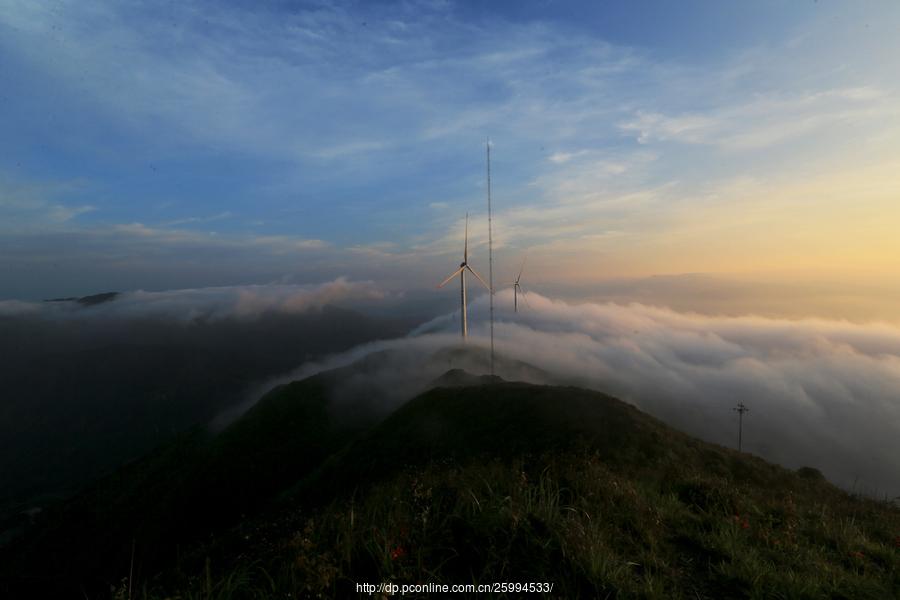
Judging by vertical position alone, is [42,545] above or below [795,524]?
below

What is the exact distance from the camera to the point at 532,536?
728 cm

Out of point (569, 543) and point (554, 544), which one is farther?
point (554, 544)

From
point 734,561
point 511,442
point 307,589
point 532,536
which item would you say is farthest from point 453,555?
point 511,442

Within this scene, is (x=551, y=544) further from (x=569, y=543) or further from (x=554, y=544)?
→ (x=569, y=543)

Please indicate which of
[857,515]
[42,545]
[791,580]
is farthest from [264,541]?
[42,545]

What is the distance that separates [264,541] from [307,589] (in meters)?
2.66

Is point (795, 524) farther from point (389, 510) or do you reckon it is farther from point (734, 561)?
point (389, 510)

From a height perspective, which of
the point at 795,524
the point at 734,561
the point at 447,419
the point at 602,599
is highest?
the point at 602,599

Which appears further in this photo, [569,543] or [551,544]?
[551,544]

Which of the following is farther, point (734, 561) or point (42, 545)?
point (42, 545)

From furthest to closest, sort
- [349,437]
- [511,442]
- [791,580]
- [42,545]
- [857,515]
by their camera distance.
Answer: [42,545], [349,437], [511,442], [857,515], [791,580]

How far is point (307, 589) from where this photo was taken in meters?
6.25

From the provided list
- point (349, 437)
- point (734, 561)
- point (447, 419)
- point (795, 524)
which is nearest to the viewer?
point (734, 561)

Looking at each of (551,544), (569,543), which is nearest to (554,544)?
(551,544)
